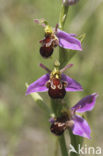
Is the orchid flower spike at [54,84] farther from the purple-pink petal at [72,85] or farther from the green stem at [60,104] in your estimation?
the green stem at [60,104]

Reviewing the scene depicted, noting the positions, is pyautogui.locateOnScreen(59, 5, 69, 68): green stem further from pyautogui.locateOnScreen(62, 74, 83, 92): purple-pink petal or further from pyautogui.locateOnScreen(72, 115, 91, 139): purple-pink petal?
pyautogui.locateOnScreen(72, 115, 91, 139): purple-pink petal

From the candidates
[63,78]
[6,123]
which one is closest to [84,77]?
[6,123]

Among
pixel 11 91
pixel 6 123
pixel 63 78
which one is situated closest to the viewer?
pixel 63 78

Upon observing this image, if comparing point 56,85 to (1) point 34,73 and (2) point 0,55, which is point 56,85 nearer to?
(1) point 34,73

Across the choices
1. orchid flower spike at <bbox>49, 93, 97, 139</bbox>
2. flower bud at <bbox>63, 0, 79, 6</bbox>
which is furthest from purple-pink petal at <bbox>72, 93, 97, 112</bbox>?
flower bud at <bbox>63, 0, 79, 6</bbox>

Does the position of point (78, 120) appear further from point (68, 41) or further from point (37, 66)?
point (37, 66)

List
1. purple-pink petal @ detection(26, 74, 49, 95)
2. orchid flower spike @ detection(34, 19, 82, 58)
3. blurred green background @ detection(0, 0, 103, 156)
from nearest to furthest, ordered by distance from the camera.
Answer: orchid flower spike @ detection(34, 19, 82, 58) < purple-pink petal @ detection(26, 74, 49, 95) < blurred green background @ detection(0, 0, 103, 156)

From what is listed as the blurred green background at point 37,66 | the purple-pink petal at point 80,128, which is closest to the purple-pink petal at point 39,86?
the purple-pink petal at point 80,128
